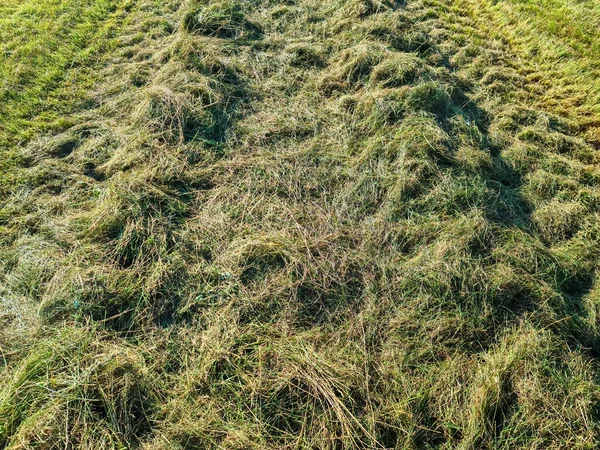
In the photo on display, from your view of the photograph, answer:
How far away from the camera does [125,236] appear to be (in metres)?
3.13

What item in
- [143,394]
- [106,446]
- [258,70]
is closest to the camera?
[106,446]

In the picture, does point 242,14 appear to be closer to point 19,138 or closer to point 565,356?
point 19,138

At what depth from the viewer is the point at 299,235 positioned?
3.22m

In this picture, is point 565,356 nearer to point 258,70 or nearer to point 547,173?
point 547,173

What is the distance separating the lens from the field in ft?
7.86

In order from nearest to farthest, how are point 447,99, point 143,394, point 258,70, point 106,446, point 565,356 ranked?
point 106,446, point 143,394, point 565,356, point 447,99, point 258,70

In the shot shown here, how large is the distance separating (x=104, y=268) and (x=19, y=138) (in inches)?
83.9

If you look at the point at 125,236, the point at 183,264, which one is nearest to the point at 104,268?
the point at 125,236

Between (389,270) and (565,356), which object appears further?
(389,270)

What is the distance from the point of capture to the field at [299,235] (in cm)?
240

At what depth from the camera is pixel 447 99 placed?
428 centimetres

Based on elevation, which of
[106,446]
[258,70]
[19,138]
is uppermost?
[258,70]

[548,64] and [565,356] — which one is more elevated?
[548,64]

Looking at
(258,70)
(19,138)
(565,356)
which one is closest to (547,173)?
(565,356)
